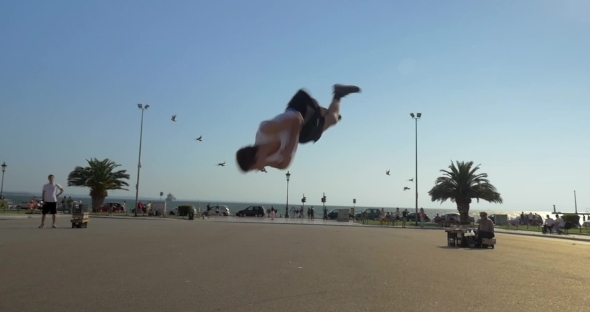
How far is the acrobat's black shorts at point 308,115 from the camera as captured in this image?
2.48m

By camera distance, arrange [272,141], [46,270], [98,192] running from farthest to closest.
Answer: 1. [98,192]
2. [46,270]
3. [272,141]

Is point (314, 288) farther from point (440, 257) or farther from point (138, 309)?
point (440, 257)

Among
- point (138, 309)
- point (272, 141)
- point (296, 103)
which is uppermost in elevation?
point (296, 103)

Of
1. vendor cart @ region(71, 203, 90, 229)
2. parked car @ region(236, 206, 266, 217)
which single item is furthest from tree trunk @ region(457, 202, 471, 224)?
vendor cart @ region(71, 203, 90, 229)

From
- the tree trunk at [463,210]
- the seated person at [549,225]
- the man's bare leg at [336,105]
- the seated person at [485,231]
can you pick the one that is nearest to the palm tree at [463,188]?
the tree trunk at [463,210]

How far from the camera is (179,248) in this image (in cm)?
1483

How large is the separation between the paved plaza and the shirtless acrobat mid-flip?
4.99 meters

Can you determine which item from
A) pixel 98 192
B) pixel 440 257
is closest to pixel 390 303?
pixel 440 257

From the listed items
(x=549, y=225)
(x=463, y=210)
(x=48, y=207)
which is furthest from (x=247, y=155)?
(x=463, y=210)

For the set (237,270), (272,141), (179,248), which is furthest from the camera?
(179,248)

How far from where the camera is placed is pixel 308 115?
2.56 metres

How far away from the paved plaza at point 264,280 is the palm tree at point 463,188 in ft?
115

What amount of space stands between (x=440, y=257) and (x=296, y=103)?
1393cm

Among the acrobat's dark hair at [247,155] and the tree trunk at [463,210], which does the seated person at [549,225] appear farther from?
the acrobat's dark hair at [247,155]
